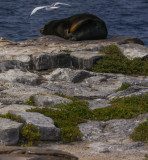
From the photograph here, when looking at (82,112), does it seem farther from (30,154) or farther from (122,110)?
(30,154)

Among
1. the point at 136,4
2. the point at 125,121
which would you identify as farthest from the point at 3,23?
the point at 125,121

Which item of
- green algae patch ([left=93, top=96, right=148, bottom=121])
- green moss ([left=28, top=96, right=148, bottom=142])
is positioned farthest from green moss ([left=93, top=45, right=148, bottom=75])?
green algae patch ([left=93, top=96, right=148, bottom=121])

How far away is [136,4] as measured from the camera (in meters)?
51.7

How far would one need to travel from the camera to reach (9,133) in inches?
339

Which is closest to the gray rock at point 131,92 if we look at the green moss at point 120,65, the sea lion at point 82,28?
the green moss at point 120,65

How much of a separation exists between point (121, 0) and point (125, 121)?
46.8 m

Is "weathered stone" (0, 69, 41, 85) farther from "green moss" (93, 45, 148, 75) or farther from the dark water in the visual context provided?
the dark water

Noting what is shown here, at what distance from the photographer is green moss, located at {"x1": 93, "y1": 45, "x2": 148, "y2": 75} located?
16625mm

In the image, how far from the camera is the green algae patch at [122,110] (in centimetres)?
1102

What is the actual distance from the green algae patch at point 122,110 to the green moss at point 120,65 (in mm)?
4428

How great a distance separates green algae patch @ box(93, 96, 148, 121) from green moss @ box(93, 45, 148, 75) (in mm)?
4428

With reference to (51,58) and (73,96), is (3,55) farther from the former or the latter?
(73,96)

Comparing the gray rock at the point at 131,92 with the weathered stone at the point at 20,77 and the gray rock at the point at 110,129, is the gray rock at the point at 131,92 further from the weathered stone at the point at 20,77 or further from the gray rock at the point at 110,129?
the weathered stone at the point at 20,77

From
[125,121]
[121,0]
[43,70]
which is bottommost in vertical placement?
[121,0]
